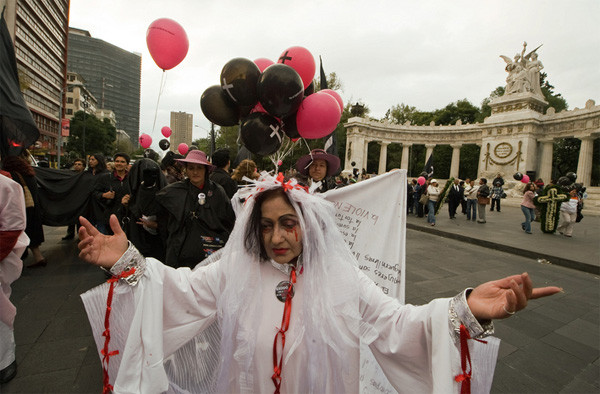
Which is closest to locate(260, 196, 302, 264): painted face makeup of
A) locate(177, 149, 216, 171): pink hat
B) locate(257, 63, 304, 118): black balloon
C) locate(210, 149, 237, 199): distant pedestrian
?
locate(257, 63, 304, 118): black balloon

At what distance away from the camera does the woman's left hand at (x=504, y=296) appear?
114 cm

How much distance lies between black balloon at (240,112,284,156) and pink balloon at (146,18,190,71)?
64.9 inches

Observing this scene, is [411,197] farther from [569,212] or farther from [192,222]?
[192,222]

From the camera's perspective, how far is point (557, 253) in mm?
7098

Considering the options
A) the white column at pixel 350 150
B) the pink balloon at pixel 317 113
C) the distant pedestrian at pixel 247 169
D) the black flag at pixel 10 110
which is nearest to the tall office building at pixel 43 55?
the white column at pixel 350 150

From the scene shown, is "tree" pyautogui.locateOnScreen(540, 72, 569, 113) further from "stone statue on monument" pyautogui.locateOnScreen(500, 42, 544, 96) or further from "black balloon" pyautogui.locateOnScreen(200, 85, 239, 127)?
"black balloon" pyautogui.locateOnScreen(200, 85, 239, 127)

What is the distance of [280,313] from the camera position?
1.45 m

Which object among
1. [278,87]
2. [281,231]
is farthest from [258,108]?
[281,231]

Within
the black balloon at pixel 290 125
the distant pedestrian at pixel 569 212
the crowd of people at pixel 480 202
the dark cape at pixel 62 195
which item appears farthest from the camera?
the crowd of people at pixel 480 202

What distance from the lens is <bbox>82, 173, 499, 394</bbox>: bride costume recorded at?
1.32 m

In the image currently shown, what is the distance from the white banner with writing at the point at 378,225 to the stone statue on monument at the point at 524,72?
93.4ft

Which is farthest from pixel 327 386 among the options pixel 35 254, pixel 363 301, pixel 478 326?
pixel 35 254

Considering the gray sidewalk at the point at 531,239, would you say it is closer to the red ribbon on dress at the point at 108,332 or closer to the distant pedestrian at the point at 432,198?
the distant pedestrian at the point at 432,198

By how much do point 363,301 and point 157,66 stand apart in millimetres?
3698
